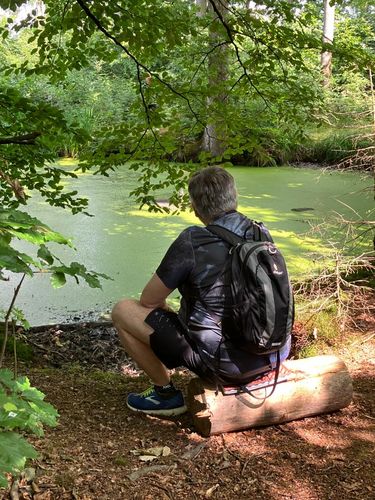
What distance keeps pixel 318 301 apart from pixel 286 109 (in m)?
1.01

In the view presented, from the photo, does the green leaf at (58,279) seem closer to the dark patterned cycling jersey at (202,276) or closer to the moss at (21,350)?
the dark patterned cycling jersey at (202,276)

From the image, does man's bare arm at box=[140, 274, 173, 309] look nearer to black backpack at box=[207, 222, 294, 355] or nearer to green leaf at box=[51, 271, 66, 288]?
black backpack at box=[207, 222, 294, 355]

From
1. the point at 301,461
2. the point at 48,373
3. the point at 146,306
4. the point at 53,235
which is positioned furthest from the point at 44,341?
the point at 53,235

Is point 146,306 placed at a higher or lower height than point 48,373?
higher

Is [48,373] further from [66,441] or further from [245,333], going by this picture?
[245,333]

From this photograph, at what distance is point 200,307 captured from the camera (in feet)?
5.37

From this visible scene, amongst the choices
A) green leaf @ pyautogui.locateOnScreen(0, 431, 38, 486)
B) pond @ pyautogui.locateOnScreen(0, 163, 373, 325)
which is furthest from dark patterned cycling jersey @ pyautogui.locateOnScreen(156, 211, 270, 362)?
pond @ pyautogui.locateOnScreen(0, 163, 373, 325)

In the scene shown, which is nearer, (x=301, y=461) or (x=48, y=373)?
(x=301, y=461)

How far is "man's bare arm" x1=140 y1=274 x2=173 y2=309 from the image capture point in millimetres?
1671

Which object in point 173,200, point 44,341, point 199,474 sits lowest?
point 44,341

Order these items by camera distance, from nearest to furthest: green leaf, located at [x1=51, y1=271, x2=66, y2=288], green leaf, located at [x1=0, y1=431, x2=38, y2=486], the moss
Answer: green leaf, located at [x1=0, y1=431, x2=38, y2=486], green leaf, located at [x1=51, y1=271, x2=66, y2=288], the moss

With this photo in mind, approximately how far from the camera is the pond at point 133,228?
3.61m

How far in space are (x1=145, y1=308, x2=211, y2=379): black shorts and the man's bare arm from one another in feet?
0.09

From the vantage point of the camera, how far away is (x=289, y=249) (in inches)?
179
